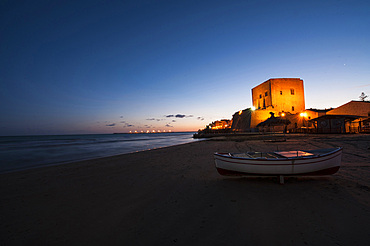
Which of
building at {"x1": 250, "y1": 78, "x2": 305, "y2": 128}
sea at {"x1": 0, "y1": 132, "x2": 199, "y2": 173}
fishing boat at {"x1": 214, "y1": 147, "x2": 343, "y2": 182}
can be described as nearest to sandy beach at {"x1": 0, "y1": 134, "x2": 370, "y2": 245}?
fishing boat at {"x1": 214, "y1": 147, "x2": 343, "y2": 182}

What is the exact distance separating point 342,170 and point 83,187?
362 inches

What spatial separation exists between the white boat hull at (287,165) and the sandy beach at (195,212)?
1.31 feet

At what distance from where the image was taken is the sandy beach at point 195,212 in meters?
2.78

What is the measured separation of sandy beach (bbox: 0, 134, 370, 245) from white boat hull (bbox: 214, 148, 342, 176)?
1.31 ft

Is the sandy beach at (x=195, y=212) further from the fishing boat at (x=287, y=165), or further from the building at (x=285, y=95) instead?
the building at (x=285, y=95)

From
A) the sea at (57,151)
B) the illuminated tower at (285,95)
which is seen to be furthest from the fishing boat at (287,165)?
the illuminated tower at (285,95)

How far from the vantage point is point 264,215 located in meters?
3.32

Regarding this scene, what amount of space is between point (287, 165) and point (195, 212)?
2956 millimetres

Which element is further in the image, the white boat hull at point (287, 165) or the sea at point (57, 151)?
the sea at point (57, 151)

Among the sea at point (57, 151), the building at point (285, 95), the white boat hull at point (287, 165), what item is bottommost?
the sea at point (57, 151)

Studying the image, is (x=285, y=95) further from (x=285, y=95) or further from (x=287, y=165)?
(x=287, y=165)

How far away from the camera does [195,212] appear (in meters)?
3.59

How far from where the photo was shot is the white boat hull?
Result: 15.3 ft

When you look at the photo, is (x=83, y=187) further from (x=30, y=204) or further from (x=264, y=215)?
(x=264, y=215)
